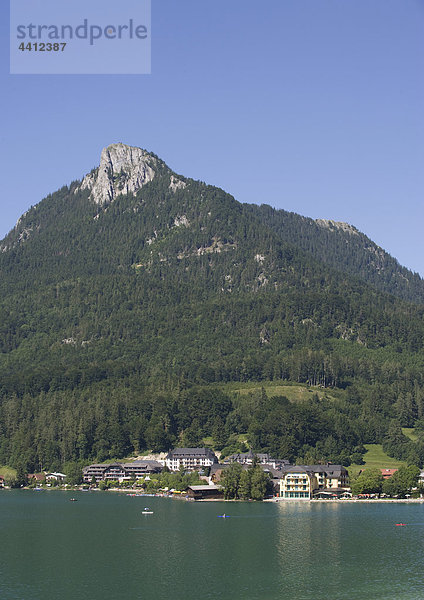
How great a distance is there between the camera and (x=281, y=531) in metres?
128

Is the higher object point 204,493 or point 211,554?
point 211,554

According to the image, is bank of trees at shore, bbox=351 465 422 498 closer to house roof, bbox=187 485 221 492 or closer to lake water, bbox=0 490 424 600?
lake water, bbox=0 490 424 600

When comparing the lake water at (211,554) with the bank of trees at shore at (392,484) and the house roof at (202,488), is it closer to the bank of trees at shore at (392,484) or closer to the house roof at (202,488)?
the bank of trees at shore at (392,484)

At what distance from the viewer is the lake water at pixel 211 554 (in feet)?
293

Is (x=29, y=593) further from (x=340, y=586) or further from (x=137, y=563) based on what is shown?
(x=340, y=586)

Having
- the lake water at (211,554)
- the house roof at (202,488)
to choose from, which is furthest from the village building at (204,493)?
the lake water at (211,554)

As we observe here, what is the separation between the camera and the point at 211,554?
10875 centimetres

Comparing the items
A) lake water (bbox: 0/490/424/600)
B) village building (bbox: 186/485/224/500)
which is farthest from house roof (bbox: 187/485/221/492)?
lake water (bbox: 0/490/424/600)

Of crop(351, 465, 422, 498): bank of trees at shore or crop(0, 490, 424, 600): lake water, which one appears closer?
crop(0, 490, 424, 600): lake water

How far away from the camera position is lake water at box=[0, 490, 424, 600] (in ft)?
293

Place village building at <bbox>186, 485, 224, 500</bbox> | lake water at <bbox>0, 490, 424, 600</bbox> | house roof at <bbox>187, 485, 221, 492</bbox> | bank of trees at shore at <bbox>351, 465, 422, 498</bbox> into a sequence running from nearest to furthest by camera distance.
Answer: lake water at <bbox>0, 490, 424, 600</bbox> → bank of trees at shore at <bbox>351, 465, 422, 498</bbox> → village building at <bbox>186, 485, 224, 500</bbox> → house roof at <bbox>187, 485, 221, 492</bbox>

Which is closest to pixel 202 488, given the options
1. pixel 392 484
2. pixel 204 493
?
pixel 204 493

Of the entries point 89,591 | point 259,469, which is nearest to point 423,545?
point 89,591

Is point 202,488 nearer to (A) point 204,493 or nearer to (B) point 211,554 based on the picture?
(A) point 204,493
